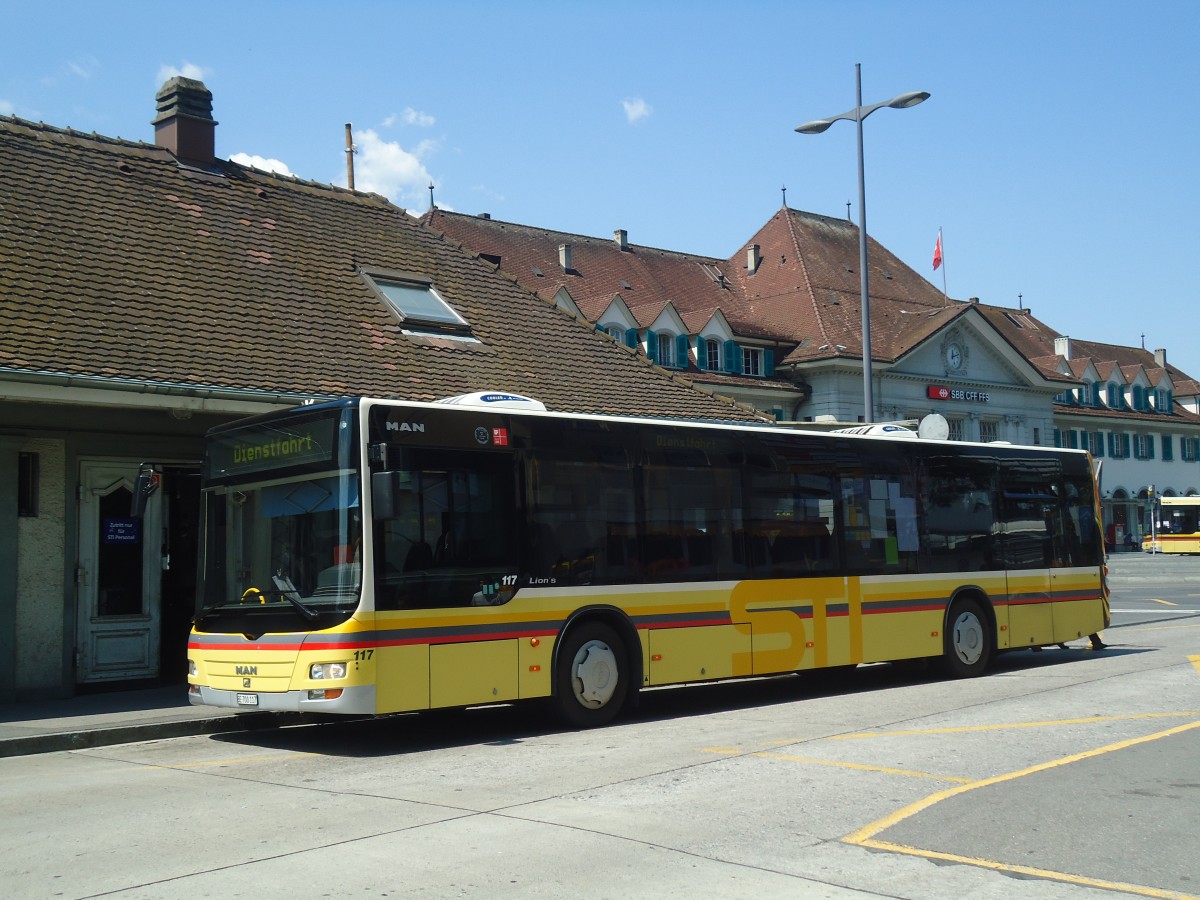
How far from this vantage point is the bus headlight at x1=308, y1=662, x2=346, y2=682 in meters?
10.4

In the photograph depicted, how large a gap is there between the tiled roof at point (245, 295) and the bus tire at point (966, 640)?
5769 mm

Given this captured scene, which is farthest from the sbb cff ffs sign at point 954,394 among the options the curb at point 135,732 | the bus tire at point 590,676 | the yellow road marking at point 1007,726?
the curb at point 135,732

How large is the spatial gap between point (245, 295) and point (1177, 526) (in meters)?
61.9

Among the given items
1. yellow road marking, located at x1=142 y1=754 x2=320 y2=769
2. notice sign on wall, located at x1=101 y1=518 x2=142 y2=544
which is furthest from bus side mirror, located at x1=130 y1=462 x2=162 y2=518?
notice sign on wall, located at x1=101 y1=518 x2=142 y2=544

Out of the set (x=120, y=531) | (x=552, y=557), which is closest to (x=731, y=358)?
(x=120, y=531)

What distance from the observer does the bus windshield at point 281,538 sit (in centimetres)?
1065

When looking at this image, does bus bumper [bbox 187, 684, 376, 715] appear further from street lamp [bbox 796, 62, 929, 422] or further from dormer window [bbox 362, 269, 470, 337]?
street lamp [bbox 796, 62, 929, 422]

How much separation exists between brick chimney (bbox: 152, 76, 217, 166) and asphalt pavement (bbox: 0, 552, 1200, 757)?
9.04m

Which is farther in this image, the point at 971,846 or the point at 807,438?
the point at 807,438

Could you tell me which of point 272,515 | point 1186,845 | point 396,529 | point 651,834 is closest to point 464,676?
point 396,529

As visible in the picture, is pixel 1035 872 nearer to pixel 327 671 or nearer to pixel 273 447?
pixel 327 671

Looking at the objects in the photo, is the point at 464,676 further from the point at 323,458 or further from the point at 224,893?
the point at 224,893

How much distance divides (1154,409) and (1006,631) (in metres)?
72.0

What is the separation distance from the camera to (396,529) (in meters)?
10.8
